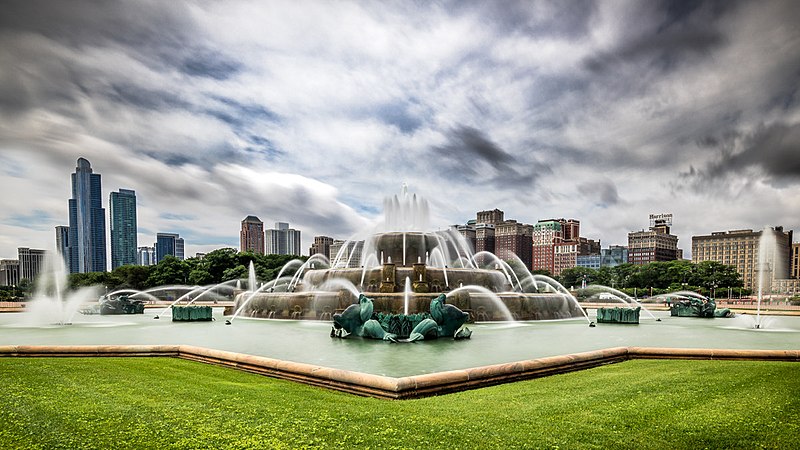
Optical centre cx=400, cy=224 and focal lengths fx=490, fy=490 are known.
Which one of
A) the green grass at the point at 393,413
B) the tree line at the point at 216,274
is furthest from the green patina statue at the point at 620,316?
the tree line at the point at 216,274

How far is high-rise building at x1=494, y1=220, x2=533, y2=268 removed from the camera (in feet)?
633

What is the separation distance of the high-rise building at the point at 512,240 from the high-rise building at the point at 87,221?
135 m

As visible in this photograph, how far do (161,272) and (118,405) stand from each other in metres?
76.6

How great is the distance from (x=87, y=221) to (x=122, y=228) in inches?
2133

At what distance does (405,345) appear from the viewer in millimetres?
14477

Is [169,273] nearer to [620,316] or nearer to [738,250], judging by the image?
[620,316]

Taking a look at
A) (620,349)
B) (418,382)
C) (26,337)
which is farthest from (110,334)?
(620,349)

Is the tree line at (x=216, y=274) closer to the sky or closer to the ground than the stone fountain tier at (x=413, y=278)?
closer to the ground

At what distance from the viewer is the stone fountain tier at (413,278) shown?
25422 millimetres

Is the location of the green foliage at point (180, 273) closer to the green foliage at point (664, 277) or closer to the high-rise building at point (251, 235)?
the green foliage at point (664, 277)

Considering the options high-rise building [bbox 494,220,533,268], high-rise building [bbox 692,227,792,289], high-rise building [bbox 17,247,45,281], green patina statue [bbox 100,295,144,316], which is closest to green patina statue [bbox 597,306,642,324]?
green patina statue [bbox 100,295,144,316]

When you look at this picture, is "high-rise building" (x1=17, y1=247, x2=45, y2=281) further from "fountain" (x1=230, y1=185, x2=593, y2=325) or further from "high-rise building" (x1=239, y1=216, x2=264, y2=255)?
"high-rise building" (x1=239, y1=216, x2=264, y2=255)

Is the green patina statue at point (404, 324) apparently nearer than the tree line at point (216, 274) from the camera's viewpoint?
Yes

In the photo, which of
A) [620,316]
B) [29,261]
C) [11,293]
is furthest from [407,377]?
[11,293]
